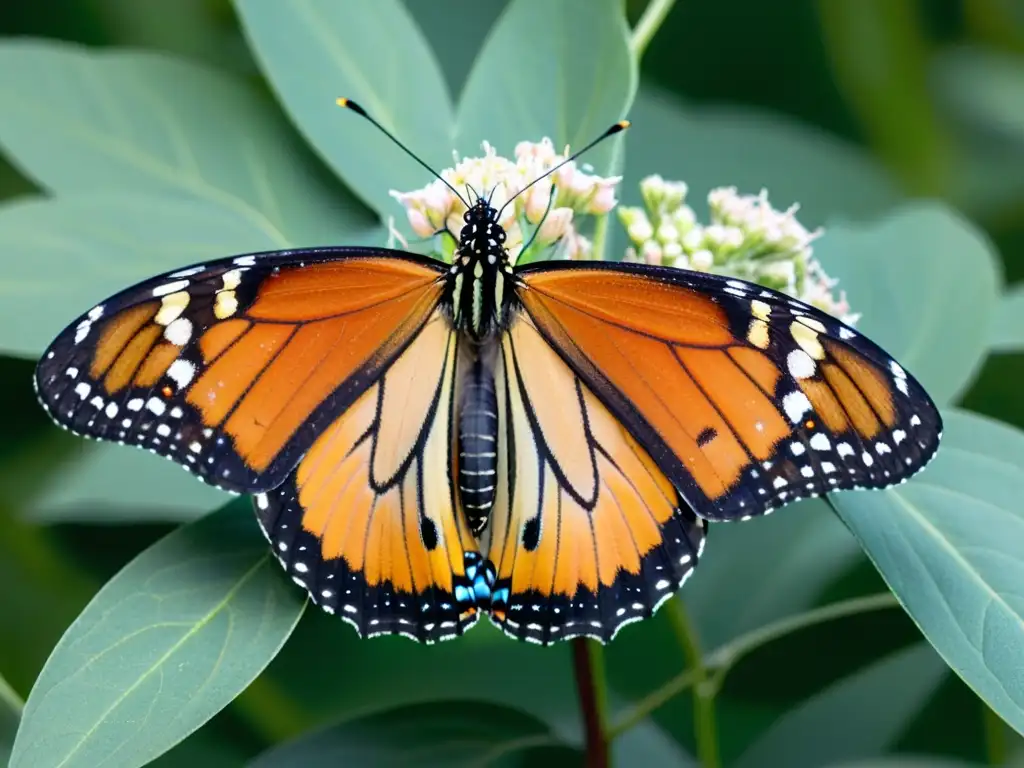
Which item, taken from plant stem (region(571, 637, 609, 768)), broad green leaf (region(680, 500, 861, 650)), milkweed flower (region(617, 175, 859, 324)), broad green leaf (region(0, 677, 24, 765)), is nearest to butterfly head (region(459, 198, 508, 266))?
milkweed flower (region(617, 175, 859, 324))

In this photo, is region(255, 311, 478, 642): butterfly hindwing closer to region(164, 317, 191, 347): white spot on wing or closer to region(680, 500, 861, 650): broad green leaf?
region(164, 317, 191, 347): white spot on wing

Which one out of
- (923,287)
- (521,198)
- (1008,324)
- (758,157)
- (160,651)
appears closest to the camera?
(160,651)

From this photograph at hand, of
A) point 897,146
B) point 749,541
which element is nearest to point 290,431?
point 749,541

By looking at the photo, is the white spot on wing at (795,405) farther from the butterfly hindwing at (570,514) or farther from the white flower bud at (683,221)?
the white flower bud at (683,221)

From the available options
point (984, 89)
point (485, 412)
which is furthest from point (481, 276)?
point (984, 89)

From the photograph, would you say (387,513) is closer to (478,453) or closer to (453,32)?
(478,453)

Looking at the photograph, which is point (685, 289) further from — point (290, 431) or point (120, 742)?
point (120, 742)

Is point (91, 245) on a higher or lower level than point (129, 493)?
higher
